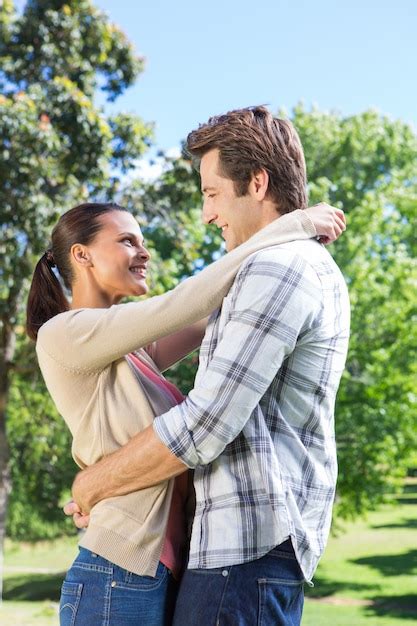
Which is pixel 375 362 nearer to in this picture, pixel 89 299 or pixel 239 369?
pixel 89 299

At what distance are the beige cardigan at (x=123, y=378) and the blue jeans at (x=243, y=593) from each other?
0.12 m

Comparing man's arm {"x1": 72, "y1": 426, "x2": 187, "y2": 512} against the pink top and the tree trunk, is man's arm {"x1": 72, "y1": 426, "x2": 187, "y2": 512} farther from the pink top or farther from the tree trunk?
the tree trunk

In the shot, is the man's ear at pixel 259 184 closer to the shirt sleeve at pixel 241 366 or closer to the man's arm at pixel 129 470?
the shirt sleeve at pixel 241 366

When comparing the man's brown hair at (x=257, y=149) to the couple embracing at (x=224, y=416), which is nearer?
the couple embracing at (x=224, y=416)

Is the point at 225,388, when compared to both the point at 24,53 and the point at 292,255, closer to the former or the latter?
the point at 292,255

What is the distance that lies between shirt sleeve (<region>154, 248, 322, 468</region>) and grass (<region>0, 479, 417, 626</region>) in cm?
1417

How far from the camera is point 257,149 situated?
1.83 m

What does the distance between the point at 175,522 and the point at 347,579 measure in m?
23.1

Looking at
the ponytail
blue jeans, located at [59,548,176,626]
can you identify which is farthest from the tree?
blue jeans, located at [59,548,176,626]

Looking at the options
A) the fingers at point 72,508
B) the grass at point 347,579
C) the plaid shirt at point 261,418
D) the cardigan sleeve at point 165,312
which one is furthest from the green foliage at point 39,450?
the plaid shirt at point 261,418

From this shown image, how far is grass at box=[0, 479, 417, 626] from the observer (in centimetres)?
1856

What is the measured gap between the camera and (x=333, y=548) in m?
28.3

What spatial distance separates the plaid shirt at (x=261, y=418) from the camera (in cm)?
163

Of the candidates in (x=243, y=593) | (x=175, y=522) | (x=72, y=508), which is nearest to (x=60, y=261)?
(x=72, y=508)
